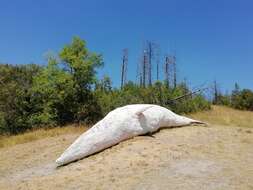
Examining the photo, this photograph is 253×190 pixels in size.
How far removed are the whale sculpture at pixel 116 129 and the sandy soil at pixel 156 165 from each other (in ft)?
0.84

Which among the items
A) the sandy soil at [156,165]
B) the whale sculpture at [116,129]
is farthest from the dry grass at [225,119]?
the whale sculpture at [116,129]

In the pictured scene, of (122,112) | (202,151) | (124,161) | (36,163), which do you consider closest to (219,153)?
(202,151)

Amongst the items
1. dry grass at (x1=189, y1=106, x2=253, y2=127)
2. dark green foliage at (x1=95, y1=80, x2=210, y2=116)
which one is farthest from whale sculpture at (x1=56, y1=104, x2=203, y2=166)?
dark green foliage at (x1=95, y1=80, x2=210, y2=116)

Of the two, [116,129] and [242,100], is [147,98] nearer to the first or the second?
[116,129]

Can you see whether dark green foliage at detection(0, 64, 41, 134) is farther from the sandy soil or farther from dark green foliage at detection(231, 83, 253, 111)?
dark green foliage at detection(231, 83, 253, 111)

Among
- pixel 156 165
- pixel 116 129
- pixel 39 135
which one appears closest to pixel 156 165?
pixel 156 165

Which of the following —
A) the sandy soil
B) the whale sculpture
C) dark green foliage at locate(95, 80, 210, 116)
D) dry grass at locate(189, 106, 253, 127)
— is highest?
dark green foliage at locate(95, 80, 210, 116)

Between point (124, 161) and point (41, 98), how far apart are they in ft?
47.1

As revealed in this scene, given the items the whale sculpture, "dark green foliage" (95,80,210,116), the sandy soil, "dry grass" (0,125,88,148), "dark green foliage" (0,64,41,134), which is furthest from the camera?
"dark green foliage" (95,80,210,116)

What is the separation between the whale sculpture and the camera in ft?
42.5

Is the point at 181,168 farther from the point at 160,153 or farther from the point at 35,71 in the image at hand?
the point at 35,71

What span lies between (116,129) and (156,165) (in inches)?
105

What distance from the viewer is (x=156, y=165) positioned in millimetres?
11094

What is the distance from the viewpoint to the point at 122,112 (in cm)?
1422
